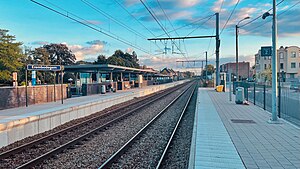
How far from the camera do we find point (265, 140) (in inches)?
316

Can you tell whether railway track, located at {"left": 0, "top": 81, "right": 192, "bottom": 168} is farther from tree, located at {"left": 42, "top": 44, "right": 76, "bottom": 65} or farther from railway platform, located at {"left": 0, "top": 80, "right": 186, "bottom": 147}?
tree, located at {"left": 42, "top": 44, "right": 76, "bottom": 65}

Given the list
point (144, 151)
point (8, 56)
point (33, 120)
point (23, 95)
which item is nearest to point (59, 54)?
point (8, 56)

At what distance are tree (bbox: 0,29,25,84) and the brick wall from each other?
116 feet

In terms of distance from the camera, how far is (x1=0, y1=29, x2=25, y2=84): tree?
50.8 m

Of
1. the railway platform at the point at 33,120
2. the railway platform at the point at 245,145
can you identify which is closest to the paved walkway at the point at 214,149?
the railway platform at the point at 245,145

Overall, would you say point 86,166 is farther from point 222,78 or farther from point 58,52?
point 58,52

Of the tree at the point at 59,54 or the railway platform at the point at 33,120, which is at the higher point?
the tree at the point at 59,54

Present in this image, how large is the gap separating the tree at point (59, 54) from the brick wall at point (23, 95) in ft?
226

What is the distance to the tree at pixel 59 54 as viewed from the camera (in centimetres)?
8715

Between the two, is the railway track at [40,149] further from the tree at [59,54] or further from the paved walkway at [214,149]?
the tree at [59,54]

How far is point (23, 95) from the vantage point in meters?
16.8

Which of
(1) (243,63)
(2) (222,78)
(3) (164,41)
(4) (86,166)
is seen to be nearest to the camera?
(4) (86,166)

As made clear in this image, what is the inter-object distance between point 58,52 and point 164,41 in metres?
67.9

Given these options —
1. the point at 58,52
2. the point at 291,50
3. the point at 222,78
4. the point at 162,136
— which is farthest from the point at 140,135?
the point at 58,52
